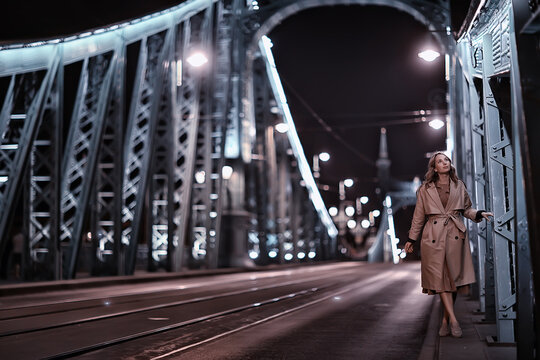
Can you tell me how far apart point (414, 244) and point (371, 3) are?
24.2 metres

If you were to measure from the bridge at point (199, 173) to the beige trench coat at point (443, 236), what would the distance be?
0.94 feet

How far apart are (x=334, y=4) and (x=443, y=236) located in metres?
25.2

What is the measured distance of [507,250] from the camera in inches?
260

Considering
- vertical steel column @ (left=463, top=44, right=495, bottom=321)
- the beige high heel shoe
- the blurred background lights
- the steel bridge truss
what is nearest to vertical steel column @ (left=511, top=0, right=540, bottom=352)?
the steel bridge truss

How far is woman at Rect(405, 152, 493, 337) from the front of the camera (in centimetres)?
721

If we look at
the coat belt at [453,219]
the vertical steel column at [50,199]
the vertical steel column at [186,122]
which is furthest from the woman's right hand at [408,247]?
the vertical steel column at [186,122]

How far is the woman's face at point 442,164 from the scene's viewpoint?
292 inches

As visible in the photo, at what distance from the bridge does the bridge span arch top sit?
10 cm

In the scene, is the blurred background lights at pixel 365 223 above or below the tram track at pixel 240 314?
above

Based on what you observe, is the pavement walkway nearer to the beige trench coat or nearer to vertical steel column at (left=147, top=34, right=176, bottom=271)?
the beige trench coat

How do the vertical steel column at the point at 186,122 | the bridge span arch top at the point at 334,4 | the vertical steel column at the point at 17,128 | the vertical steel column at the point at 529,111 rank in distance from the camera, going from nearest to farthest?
the vertical steel column at the point at 529,111 → the vertical steel column at the point at 17,128 → the vertical steel column at the point at 186,122 → the bridge span arch top at the point at 334,4

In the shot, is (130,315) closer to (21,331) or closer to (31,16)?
(21,331)

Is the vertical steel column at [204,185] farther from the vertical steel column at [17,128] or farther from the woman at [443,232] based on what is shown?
the woman at [443,232]

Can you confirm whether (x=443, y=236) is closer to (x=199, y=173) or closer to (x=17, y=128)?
(x=17, y=128)
